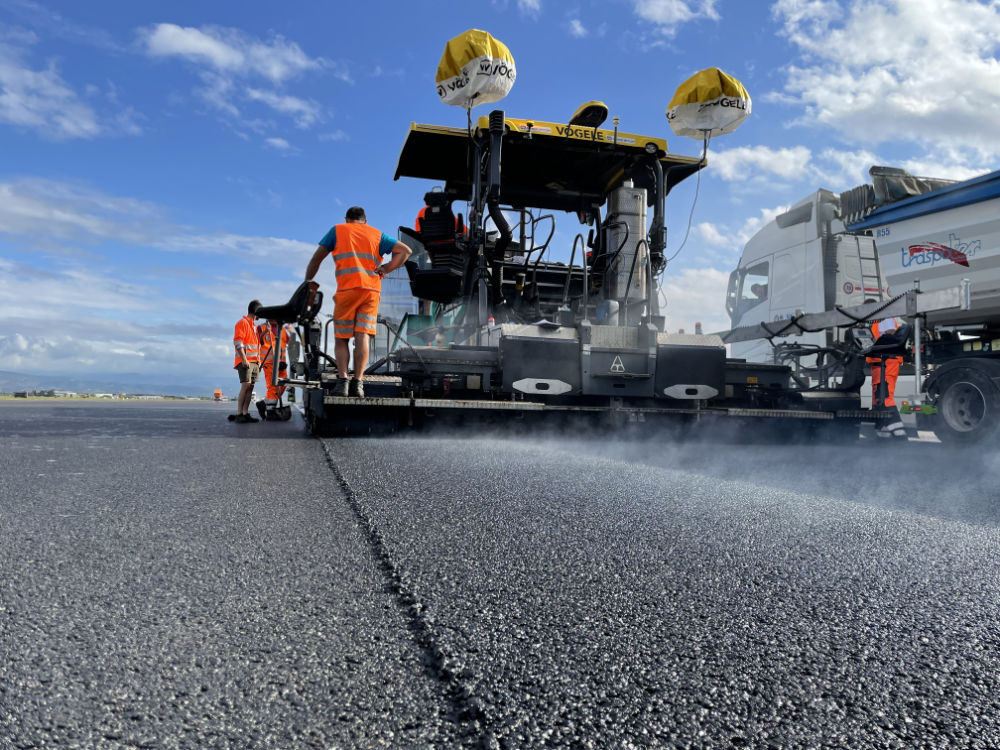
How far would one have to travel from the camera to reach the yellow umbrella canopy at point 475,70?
17.0ft

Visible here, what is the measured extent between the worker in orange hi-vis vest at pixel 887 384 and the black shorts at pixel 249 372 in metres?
6.64

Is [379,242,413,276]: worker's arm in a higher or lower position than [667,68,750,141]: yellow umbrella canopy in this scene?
lower

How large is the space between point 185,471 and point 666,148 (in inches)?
184

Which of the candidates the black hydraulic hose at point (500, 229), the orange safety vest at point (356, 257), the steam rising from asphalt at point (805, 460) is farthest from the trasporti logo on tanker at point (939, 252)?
the orange safety vest at point (356, 257)

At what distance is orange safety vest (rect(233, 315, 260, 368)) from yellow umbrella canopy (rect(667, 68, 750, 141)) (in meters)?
5.63

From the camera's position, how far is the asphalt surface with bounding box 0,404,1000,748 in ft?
3.16

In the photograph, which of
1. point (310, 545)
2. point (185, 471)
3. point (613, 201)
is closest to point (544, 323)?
point (613, 201)

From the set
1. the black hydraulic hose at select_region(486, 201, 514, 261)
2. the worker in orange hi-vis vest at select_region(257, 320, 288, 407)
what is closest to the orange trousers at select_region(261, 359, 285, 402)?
the worker in orange hi-vis vest at select_region(257, 320, 288, 407)

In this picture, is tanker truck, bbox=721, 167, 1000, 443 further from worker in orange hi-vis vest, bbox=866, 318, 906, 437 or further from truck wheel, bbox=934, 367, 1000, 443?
worker in orange hi-vis vest, bbox=866, 318, 906, 437

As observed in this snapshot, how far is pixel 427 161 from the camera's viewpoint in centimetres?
625

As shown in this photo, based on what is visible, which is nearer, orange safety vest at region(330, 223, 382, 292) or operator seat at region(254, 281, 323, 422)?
orange safety vest at region(330, 223, 382, 292)

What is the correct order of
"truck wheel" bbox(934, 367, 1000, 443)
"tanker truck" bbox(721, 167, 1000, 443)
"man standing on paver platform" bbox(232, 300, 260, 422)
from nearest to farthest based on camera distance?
"truck wheel" bbox(934, 367, 1000, 443) < "tanker truck" bbox(721, 167, 1000, 443) < "man standing on paver platform" bbox(232, 300, 260, 422)

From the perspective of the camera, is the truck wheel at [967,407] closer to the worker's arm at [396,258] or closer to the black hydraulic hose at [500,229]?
the black hydraulic hose at [500,229]

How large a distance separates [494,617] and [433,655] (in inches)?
8.1
